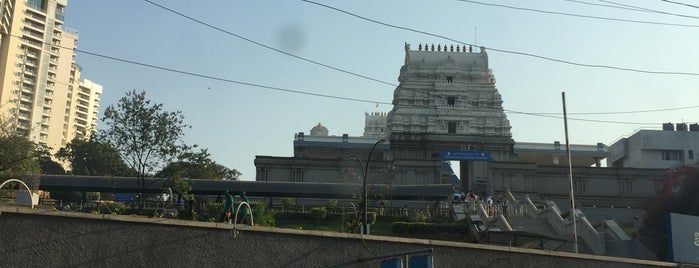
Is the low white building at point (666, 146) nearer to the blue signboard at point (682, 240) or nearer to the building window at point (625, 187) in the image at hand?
the building window at point (625, 187)

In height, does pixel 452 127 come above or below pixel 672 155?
above

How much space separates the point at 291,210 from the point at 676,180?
2425cm

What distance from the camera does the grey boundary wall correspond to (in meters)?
11.5

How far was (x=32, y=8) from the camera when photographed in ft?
360

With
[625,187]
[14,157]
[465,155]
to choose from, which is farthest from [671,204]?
[14,157]

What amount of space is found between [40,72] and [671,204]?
105m

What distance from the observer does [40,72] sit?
109 meters

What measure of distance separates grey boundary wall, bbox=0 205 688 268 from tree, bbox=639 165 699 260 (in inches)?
896

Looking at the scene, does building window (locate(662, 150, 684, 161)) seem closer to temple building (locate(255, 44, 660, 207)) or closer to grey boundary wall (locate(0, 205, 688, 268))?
temple building (locate(255, 44, 660, 207))

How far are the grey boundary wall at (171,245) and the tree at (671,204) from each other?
22753 millimetres

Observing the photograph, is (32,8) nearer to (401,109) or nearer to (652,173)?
(401,109)

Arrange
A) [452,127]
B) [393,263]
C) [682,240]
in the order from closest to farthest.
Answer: [393,263], [682,240], [452,127]

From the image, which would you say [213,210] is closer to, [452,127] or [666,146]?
[452,127]

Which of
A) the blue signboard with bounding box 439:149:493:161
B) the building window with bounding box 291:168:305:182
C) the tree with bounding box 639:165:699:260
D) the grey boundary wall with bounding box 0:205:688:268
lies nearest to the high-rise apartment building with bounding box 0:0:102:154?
the building window with bounding box 291:168:305:182
